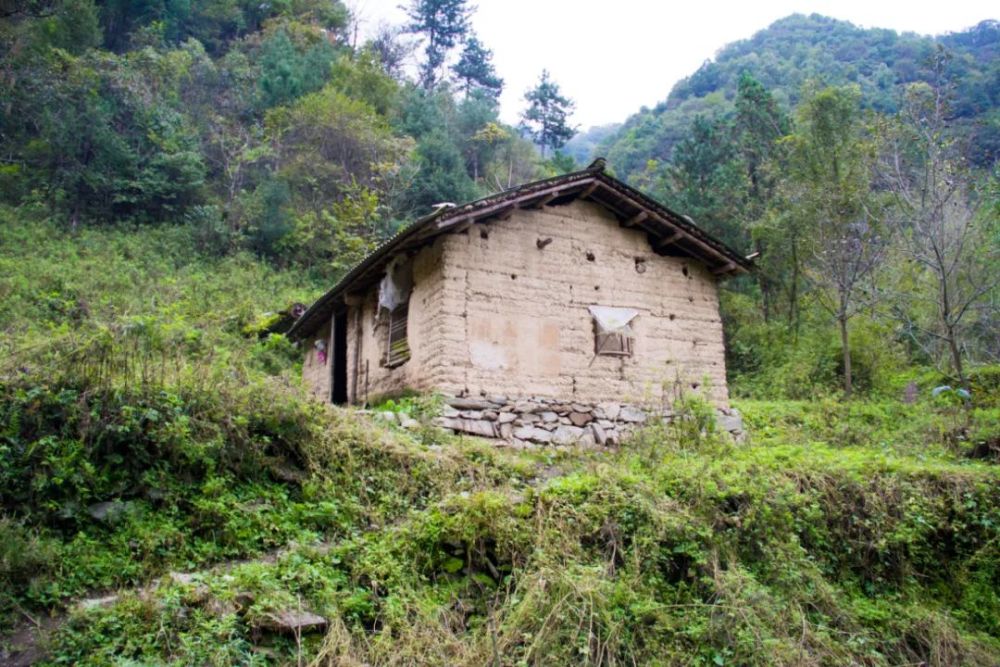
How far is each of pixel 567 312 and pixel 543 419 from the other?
1.79 m

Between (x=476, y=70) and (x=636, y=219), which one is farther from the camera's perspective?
(x=476, y=70)

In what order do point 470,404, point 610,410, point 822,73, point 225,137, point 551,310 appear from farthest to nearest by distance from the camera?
point 822,73
point 225,137
point 551,310
point 610,410
point 470,404

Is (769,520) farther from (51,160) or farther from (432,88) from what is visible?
(432,88)

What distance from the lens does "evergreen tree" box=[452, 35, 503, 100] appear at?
49.9 metres

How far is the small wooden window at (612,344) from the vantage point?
1213 cm

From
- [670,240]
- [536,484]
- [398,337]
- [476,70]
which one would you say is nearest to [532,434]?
[536,484]

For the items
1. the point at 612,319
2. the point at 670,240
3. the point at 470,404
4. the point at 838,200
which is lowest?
the point at 470,404

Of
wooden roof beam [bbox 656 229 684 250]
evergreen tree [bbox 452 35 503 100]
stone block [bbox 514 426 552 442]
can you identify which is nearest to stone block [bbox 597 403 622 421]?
stone block [bbox 514 426 552 442]

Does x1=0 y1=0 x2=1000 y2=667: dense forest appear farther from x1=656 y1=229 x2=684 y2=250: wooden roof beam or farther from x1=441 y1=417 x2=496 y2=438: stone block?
x1=656 y1=229 x2=684 y2=250: wooden roof beam

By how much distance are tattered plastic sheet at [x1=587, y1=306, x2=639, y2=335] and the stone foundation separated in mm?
1164

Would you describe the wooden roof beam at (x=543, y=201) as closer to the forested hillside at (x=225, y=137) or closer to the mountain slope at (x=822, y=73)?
the forested hillside at (x=225, y=137)

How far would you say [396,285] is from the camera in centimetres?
1280

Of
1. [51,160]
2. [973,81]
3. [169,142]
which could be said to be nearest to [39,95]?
[51,160]

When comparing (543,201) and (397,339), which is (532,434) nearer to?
(397,339)
